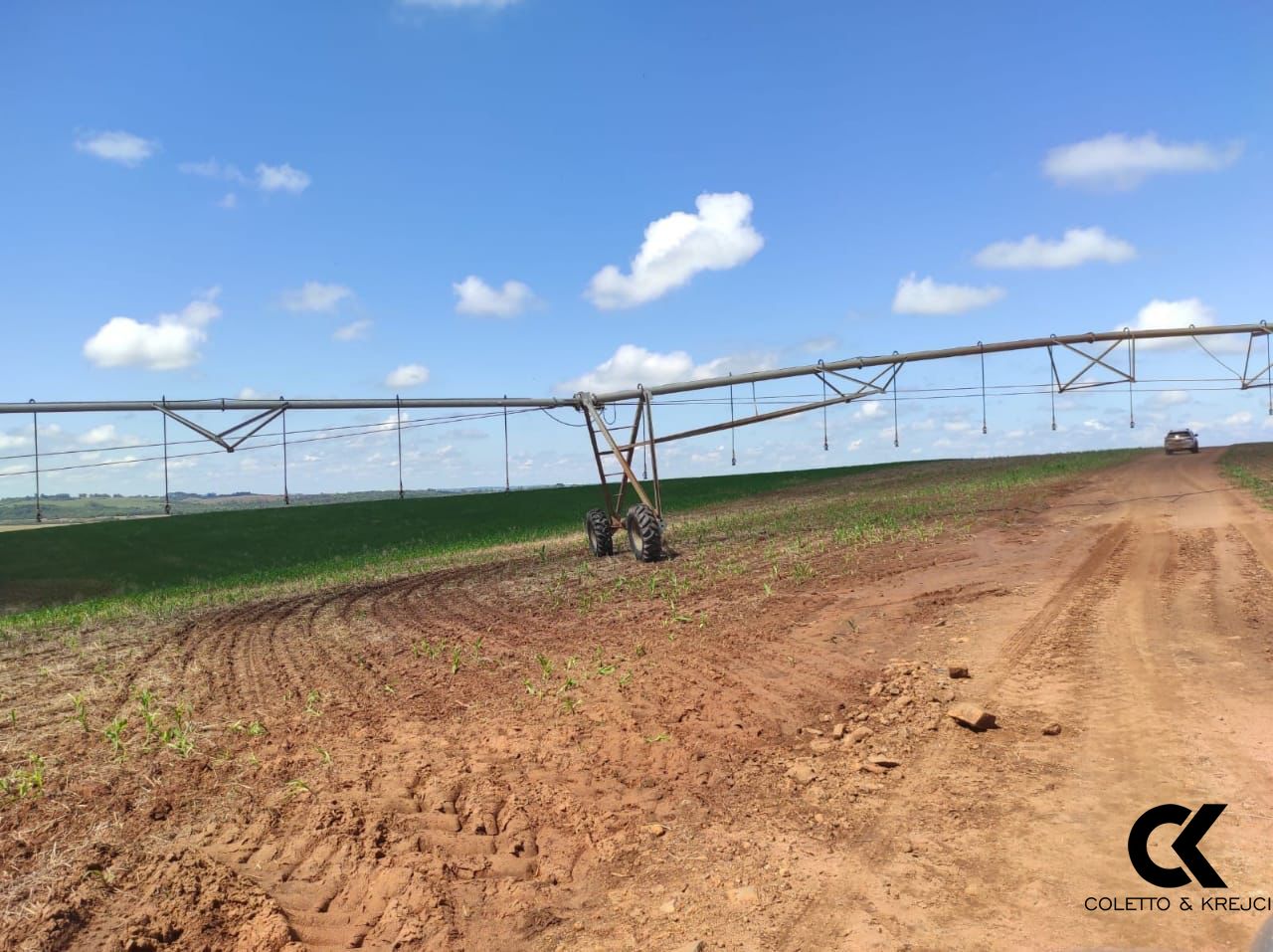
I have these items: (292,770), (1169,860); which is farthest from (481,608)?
(1169,860)

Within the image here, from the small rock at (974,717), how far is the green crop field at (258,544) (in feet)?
53.5

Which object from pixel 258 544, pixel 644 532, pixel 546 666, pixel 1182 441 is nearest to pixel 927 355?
pixel 644 532

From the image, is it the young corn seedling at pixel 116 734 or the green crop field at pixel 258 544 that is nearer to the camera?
the young corn seedling at pixel 116 734

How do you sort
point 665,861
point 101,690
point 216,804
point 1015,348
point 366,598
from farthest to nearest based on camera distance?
1. point 1015,348
2. point 366,598
3. point 101,690
4. point 216,804
5. point 665,861

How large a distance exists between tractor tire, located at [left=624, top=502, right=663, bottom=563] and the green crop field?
23.1 feet

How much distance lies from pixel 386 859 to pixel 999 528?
16302 mm

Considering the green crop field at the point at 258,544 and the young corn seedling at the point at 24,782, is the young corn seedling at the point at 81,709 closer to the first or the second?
the young corn seedling at the point at 24,782

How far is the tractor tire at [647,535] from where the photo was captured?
61.5 feet

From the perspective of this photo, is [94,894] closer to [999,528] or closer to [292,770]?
[292,770]

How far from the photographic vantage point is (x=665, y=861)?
521cm

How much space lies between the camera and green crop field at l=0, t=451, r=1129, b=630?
79.6ft

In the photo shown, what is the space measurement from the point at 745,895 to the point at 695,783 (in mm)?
1734

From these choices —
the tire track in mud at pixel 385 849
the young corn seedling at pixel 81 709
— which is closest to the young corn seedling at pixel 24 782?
the young corn seedling at pixel 81 709

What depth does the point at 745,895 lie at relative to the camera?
462 centimetres
